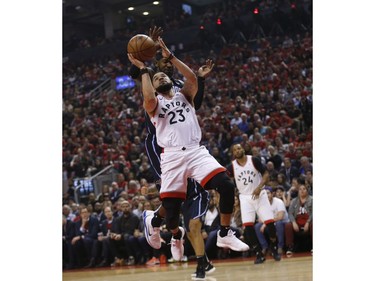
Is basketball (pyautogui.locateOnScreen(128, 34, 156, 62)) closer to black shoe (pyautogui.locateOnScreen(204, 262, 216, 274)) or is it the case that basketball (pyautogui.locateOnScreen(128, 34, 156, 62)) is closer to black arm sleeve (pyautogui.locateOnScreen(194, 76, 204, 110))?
black arm sleeve (pyautogui.locateOnScreen(194, 76, 204, 110))

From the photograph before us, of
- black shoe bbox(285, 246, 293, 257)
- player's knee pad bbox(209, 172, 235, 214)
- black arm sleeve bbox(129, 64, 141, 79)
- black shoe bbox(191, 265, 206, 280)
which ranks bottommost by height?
black shoe bbox(285, 246, 293, 257)

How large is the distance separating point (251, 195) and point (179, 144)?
3530 millimetres

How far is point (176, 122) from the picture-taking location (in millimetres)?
5879

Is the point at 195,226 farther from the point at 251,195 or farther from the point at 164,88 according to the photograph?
the point at 251,195

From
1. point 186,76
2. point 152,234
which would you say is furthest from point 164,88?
point 152,234

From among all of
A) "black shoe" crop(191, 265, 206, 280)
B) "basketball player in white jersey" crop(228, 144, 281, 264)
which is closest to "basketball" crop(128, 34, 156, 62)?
"black shoe" crop(191, 265, 206, 280)

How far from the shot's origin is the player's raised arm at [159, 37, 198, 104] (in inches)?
229

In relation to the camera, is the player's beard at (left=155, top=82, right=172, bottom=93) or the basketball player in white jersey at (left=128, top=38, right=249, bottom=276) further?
the player's beard at (left=155, top=82, right=172, bottom=93)

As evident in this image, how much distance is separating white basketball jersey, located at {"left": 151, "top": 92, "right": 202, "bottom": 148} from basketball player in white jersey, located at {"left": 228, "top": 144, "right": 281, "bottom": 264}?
→ 9.97 feet

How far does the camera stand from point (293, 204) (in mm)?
10195

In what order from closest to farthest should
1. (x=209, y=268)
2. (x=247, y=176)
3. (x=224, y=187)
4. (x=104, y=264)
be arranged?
(x=224, y=187)
(x=209, y=268)
(x=247, y=176)
(x=104, y=264)

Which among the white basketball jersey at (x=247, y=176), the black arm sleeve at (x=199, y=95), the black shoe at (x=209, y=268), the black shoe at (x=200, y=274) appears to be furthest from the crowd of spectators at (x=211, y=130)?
the black arm sleeve at (x=199, y=95)
